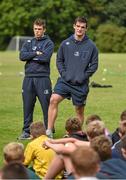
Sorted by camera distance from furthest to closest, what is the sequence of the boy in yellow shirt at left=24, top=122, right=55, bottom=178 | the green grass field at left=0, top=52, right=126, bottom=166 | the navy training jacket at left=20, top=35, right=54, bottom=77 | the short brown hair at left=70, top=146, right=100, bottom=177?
the green grass field at left=0, top=52, right=126, bottom=166, the navy training jacket at left=20, top=35, right=54, bottom=77, the boy in yellow shirt at left=24, top=122, right=55, bottom=178, the short brown hair at left=70, top=146, right=100, bottom=177

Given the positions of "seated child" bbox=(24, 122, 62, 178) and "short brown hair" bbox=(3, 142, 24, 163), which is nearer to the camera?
"short brown hair" bbox=(3, 142, 24, 163)

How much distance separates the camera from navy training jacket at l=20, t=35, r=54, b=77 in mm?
11688

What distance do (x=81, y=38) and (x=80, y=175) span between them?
6321mm

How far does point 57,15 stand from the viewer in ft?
254

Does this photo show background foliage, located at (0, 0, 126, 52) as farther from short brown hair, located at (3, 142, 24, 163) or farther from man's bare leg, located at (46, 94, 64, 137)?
short brown hair, located at (3, 142, 24, 163)

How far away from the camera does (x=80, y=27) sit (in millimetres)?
11422

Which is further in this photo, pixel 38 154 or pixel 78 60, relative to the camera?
pixel 78 60

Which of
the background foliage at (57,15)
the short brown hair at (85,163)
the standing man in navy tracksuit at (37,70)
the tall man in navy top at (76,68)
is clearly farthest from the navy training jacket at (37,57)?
the background foliage at (57,15)

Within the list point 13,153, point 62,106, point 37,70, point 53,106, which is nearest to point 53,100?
point 53,106

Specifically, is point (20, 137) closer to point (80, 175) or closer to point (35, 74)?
point (35, 74)

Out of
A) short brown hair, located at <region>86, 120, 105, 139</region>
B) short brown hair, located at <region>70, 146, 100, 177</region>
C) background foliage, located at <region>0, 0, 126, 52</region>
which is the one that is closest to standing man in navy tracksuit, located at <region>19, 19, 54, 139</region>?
short brown hair, located at <region>86, 120, 105, 139</region>

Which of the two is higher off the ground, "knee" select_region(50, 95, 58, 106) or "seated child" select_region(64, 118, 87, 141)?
"seated child" select_region(64, 118, 87, 141)

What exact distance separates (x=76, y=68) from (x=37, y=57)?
0.72m

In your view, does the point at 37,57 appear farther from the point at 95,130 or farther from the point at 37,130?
the point at 95,130
